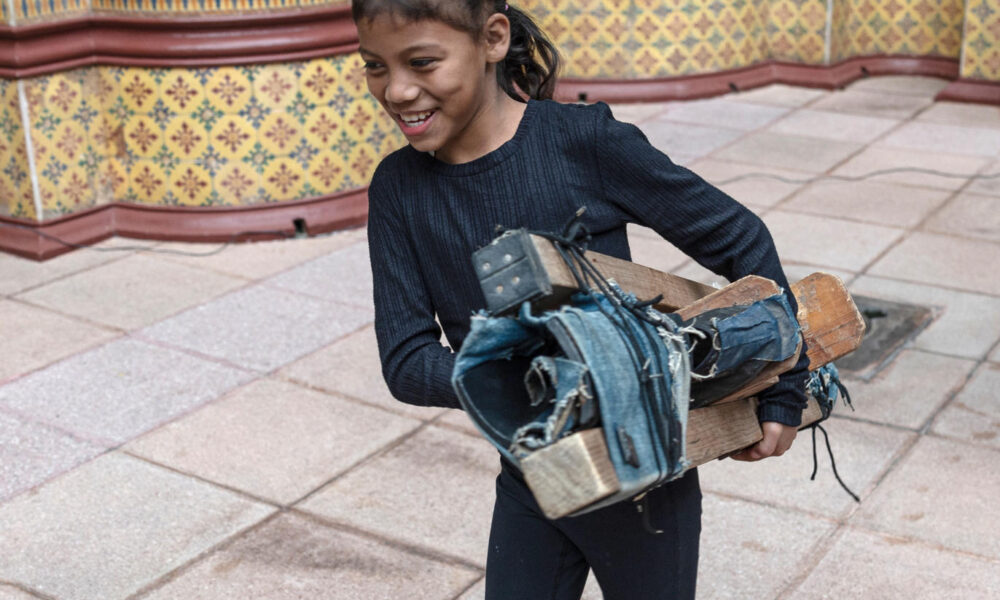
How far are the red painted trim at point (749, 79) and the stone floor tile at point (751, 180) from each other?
5.24ft

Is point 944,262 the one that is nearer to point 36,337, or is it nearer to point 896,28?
point 36,337

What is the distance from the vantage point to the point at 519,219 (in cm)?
208

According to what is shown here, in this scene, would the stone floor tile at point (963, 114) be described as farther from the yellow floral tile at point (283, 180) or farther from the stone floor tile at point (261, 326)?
Result: the stone floor tile at point (261, 326)

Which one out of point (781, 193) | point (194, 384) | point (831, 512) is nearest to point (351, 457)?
point (194, 384)

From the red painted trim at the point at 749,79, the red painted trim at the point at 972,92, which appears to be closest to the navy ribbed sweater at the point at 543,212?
the red painted trim at the point at 749,79

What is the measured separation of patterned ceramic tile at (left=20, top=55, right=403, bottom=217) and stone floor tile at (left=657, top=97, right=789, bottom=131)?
9.66ft

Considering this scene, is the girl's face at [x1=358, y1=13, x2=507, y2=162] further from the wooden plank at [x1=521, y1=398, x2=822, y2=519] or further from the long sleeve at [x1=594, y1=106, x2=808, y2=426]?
the wooden plank at [x1=521, y1=398, x2=822, y2=519]

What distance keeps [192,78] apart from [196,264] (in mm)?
947

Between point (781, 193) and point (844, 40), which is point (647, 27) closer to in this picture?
point (844, 40)

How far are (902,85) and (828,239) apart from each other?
393cm

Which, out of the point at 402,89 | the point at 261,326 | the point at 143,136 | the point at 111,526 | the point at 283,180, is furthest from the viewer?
the point at 283,180

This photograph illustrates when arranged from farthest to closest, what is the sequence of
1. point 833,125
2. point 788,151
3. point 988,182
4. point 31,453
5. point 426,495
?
point 833,125 → point 788,151 → point 988,182 → point 31,453 → point 426,495

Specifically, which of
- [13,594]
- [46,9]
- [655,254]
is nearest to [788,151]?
[655,254]

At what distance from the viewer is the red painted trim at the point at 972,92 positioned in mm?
8953
